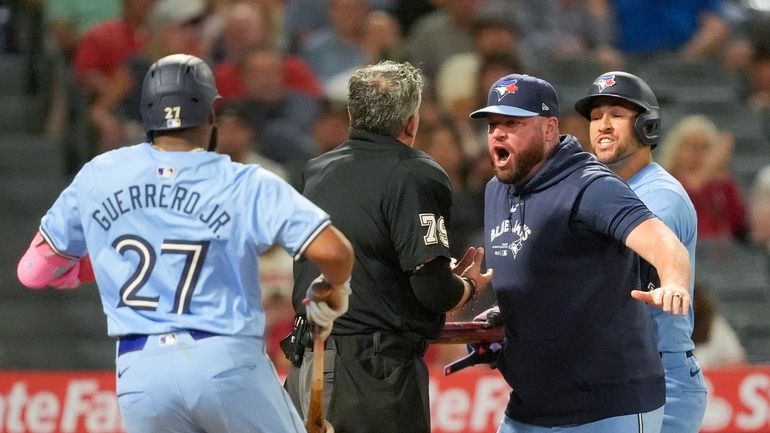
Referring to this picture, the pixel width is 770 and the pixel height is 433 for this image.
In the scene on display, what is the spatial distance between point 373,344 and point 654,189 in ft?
4.07

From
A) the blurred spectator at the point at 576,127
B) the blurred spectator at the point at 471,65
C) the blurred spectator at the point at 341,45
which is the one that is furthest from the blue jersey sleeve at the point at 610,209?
the blurred spectator at the point at 341,45

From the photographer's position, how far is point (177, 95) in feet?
14.0

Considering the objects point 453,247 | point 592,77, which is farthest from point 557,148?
point 592,77

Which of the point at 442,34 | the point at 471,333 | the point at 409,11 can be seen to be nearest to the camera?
the point at 471,333

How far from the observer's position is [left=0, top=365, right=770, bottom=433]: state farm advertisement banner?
803 centimetres

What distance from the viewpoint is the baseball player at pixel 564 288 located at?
4.60 m

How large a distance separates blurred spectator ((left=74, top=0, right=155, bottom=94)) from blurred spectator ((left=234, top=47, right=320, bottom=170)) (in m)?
0.92

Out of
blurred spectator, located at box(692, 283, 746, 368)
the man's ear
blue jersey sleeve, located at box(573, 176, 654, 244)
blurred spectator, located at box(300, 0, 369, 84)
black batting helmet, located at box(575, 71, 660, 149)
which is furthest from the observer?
blurred spectator, located at box(300, 0, 369, 84)

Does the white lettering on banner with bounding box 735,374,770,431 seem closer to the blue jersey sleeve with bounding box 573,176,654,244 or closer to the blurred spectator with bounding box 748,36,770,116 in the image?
the blue jersey sleeve with bounding box 573,176,654,244

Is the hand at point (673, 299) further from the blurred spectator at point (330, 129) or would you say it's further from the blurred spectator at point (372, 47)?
the blurred spectator at point (372, 47)

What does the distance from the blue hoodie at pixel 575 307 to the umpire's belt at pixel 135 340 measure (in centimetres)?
123

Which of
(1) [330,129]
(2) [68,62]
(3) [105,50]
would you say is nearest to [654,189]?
(1) [330,129]

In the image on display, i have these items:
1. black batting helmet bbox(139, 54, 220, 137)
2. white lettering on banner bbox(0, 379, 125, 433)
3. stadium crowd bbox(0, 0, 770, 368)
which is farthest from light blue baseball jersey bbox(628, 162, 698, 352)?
white lettering on banner bbox(0, 379, 125, 433)

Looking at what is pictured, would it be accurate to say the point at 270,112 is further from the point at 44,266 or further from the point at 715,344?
the point at 44,266
